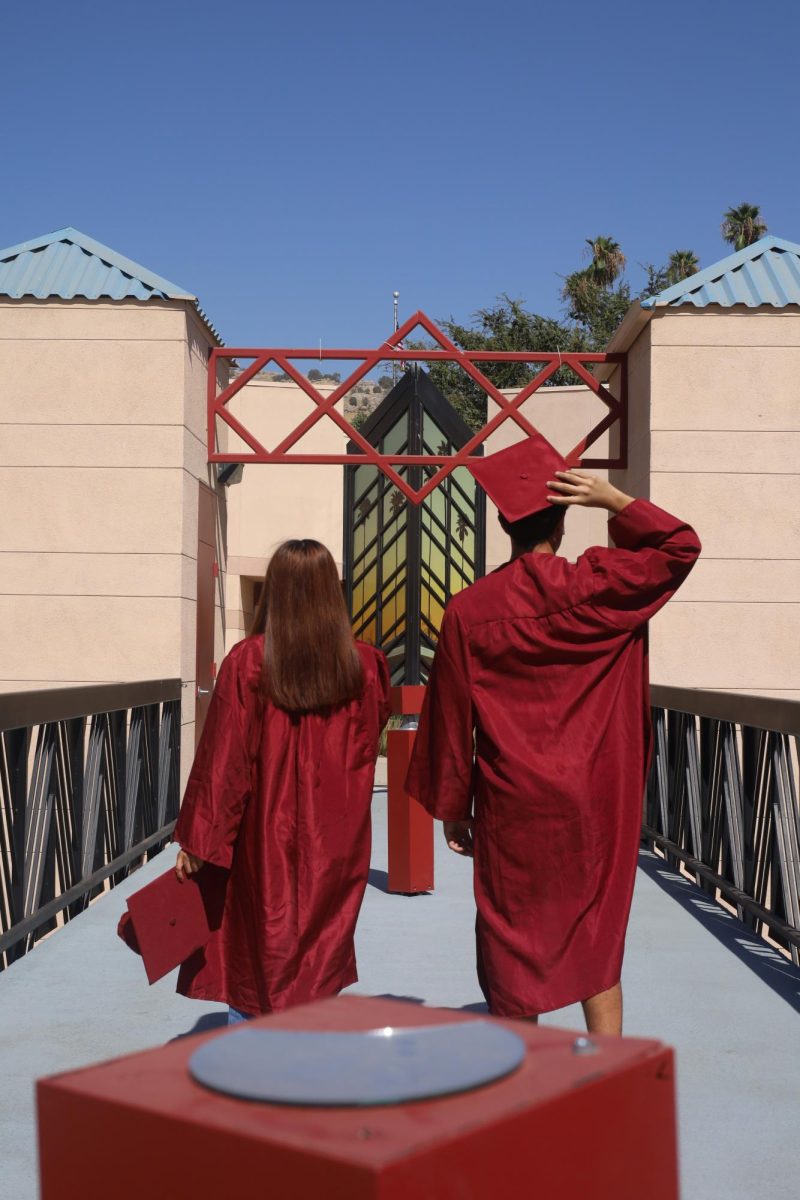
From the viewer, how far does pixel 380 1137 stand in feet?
3.40

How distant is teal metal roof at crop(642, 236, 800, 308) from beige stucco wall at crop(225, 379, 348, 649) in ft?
37.1

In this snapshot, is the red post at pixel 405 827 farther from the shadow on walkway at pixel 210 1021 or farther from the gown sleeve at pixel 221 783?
the gown sleeve at pixel 221 783

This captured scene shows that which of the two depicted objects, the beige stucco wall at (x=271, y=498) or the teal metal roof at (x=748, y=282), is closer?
the teal metal roof at (x=748, y=282)

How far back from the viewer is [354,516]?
1121cm

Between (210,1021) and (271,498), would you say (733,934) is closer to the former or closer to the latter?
(210,1021)

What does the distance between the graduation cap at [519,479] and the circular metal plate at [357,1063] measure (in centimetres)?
190

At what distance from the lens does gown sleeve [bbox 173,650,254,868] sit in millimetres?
3211

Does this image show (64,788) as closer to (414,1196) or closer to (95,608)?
(95,608)

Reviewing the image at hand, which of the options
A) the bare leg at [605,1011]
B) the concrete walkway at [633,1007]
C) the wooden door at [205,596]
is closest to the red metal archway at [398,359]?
the wooden door at [205,596]

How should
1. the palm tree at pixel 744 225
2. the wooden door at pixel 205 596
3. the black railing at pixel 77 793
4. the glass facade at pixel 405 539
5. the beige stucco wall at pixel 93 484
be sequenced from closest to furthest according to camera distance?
the black railing at pixel 77 793 < the beige stucco wall at pixel 93 484 < the wooden door at pixel 205 596 < the glass facade at pixel 405 539 < the palm tree at pixel 744 225

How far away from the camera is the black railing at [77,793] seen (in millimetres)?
5016

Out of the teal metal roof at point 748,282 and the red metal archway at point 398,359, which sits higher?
the teal metal roof at point 748,282

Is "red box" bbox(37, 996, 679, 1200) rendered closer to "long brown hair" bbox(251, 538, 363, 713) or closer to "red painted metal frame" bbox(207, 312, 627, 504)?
"long brown hair" bbox(251, 538, 363, 713)

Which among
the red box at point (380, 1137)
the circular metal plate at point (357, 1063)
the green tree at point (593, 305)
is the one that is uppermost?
the green tree at point (593, 305)
